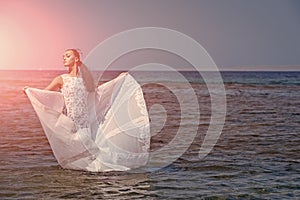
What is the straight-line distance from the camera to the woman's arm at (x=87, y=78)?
10.9 m

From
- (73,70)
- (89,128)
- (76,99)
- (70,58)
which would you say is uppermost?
(70,58)

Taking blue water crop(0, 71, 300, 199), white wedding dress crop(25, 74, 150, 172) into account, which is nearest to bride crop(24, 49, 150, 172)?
white wedding dress crop(25, 74, 150, 172)

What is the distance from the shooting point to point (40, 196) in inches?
373

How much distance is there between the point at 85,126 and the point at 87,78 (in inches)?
40.4

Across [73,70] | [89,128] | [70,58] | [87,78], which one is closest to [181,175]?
[89,128]

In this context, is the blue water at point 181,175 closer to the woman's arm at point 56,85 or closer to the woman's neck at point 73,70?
the woman's arm at point 56,85

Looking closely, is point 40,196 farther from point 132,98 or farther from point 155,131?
point 155,131

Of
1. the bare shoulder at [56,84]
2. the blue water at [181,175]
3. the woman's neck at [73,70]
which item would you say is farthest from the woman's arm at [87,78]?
the blue water at [181,175]

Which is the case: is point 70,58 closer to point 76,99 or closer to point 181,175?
point 76,99

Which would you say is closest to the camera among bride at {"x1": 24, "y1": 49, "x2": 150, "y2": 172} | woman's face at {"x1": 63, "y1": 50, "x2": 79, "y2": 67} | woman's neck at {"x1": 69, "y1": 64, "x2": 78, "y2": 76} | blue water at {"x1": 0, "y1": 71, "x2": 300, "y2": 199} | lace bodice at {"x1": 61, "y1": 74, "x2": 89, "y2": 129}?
blue water at {"x1": 0, "y1": 71, "x2": 300, "y2": 199}

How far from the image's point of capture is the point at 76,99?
11062mm

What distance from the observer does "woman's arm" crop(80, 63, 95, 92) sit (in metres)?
10.9

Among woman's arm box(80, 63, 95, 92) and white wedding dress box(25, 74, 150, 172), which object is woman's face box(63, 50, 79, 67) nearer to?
woman's arm box(80, 63, 95, 92)

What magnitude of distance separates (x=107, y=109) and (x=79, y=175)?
5.17 ft
